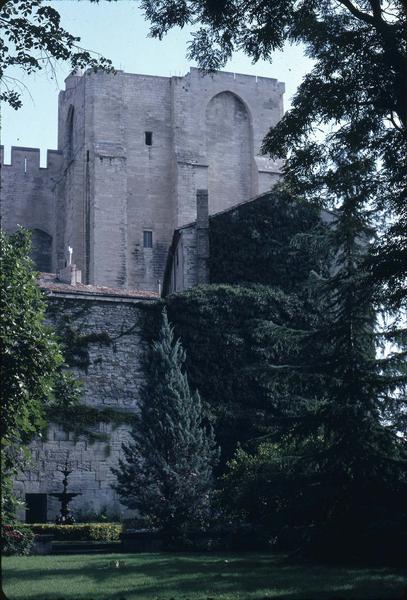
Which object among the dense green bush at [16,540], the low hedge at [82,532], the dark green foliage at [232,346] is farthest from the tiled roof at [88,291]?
the dense green bush at [16,540]

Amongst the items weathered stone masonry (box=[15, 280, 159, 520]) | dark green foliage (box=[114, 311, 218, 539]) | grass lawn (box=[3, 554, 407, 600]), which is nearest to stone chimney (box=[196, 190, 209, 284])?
weathered stone masonry (box=[15, 280, 159, 520])

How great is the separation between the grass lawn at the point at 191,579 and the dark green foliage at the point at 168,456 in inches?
167

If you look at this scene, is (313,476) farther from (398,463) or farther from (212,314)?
(212,314)

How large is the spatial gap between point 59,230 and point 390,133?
150 ft

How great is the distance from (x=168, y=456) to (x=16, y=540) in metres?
6.32

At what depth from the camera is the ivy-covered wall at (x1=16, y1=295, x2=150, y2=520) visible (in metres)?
25.6

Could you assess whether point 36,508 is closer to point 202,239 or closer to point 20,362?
point 202,239

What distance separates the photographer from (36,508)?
83.1 feet

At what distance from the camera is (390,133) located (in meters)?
13.5

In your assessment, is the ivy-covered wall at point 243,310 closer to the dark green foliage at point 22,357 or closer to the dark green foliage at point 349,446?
the dark green foliage at point 349,446

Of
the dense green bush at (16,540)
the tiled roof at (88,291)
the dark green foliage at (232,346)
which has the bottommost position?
the dense green bush at (16,540)

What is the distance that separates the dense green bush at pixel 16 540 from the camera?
1588 cm

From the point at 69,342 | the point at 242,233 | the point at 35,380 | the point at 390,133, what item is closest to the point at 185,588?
the point at 35,380

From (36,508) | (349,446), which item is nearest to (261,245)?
(36,508)
